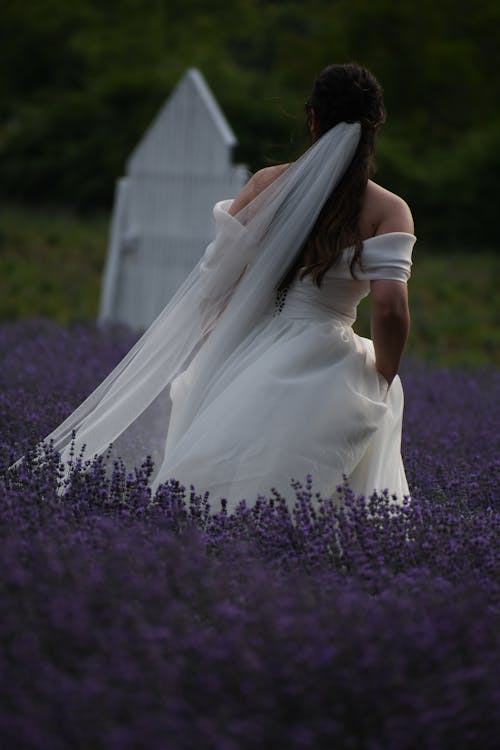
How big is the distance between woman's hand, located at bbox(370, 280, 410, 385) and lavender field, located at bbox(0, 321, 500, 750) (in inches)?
21.7

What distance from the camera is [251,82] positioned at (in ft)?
77.4

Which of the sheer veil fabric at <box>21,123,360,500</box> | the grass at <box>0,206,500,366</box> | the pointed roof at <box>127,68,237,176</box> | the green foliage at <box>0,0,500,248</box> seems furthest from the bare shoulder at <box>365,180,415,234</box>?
the green foliage at <box>0,0,500,248</box>

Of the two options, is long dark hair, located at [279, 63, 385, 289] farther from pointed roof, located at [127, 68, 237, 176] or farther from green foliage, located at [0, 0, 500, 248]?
green foliage, located at [0, 0, 500, 248]

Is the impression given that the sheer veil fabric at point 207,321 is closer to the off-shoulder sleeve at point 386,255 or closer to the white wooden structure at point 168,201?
the off-shoulder sleeve at point 386,255

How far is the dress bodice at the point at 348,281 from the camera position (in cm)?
367

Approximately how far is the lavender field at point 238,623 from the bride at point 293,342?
0.22 metres

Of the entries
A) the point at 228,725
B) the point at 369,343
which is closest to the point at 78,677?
the point at 228,725

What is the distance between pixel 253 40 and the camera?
1270 inches

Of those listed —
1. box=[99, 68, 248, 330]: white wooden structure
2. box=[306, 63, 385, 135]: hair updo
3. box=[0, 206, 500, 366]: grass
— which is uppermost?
box=[0, 206, 500, 366]: grass

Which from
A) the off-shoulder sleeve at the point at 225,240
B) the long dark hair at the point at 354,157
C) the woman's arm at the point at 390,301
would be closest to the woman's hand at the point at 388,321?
the woman's arm at the point at 390,301

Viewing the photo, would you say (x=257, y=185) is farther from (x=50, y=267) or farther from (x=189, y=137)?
(x=50, y=267)

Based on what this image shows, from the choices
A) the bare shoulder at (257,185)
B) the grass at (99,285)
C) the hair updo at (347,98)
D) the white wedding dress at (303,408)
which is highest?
the grass at (99,285)

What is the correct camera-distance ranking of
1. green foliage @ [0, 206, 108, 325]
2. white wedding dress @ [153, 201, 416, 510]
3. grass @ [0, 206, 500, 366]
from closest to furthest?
white wedding dress @ [153, 201, 416, 510]
grass @ [0, 206, 500, 366]
green foliage @ [0, 206, 108, 325]

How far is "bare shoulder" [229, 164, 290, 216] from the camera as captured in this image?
13.0ft
